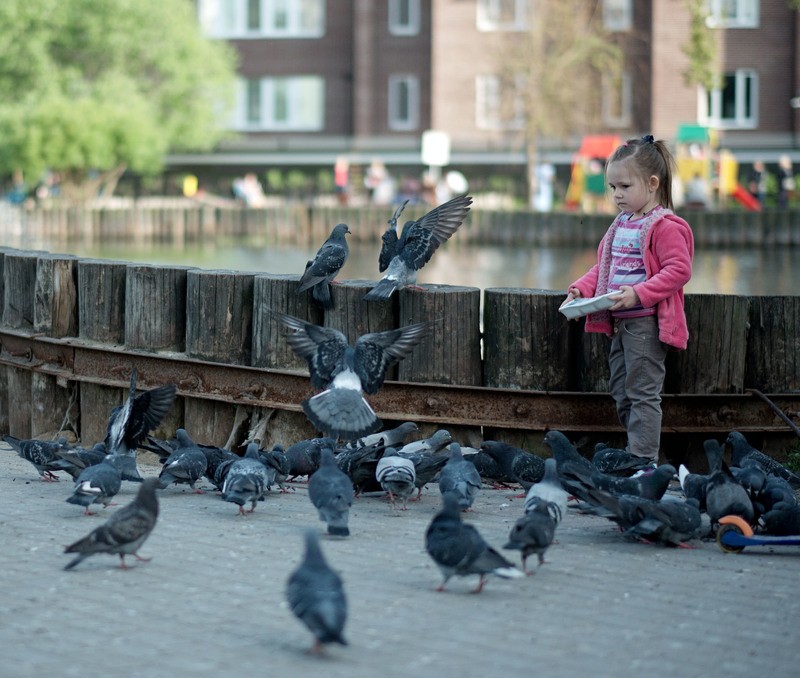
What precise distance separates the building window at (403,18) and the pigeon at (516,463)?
49.8 meters

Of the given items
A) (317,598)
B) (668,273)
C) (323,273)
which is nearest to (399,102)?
(323,273)

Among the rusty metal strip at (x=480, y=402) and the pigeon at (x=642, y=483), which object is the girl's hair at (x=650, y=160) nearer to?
the rusty metal strip at (x=480, y=402)

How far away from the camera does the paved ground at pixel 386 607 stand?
5461 millimetres

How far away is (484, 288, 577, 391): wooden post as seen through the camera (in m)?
9.48

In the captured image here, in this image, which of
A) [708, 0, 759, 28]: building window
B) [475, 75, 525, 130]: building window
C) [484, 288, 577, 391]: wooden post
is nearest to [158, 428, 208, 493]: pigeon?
[484, 288, 577, 391]: wooden post

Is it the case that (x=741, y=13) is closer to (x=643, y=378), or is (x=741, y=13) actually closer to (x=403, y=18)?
(x=403, y=18)

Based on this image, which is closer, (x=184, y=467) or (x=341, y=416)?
(x=341, y=416)

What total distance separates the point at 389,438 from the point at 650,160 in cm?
240

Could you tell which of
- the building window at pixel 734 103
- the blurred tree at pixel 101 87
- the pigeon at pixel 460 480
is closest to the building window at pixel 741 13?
the building window at pixel 734 103

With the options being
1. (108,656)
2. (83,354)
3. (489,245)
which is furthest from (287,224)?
(108,656)

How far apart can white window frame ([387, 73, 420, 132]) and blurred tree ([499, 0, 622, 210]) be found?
197 inches

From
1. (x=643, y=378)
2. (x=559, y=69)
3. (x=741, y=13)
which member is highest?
(x=741, y=13)

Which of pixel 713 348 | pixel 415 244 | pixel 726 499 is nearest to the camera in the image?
pixel 726 499

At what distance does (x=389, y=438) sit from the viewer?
9.19 m
